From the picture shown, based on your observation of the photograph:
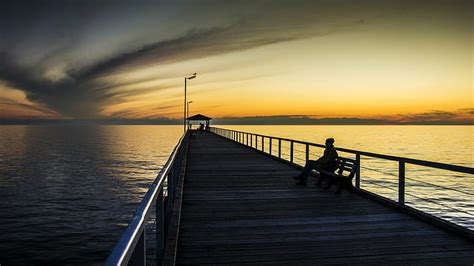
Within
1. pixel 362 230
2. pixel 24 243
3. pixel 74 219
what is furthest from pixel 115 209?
pixel 362 230

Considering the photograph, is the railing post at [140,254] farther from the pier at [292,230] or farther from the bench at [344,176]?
the bench at [344,176]

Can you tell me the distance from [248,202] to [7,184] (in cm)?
2859

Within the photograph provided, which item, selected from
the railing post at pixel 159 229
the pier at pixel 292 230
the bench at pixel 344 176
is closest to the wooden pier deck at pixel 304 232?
the pier at pixel 292 230

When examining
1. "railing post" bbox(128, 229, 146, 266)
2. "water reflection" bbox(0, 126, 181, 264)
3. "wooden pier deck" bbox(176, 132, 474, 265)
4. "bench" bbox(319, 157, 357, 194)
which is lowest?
"water reflection" bbox(0, 126, 181, 264)

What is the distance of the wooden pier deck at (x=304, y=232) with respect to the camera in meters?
4.06

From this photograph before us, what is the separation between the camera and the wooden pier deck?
13.3 feet

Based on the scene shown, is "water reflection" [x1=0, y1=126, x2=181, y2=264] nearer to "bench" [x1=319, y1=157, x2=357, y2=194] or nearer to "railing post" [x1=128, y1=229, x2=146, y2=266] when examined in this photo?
"bench" [x1=319, y1=157, x2=357, y2=194]

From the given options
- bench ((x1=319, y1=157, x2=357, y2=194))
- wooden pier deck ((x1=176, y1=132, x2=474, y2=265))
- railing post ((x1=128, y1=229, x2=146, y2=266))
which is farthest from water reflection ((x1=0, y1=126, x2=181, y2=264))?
railing post ((x1=128, y1=229, x2=146, y2=266))

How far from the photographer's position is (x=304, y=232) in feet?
16.4

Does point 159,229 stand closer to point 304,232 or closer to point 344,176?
point 304,232

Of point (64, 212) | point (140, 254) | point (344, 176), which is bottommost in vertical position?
point (64, 212)

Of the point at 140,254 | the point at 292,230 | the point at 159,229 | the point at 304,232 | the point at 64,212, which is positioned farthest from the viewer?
the point at 64,212

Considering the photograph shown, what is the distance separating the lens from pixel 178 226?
198 inches

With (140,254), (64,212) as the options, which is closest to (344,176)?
(140,254)
